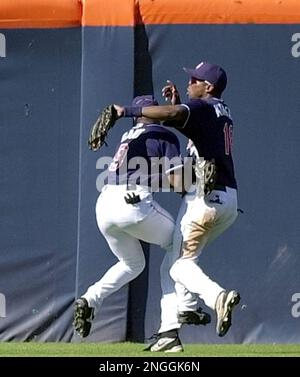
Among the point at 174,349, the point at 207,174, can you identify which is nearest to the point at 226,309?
the point at 174,349

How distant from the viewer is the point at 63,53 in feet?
38.0

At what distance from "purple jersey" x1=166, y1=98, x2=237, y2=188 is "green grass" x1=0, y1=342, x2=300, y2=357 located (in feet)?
4.14

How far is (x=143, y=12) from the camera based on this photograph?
11.5m

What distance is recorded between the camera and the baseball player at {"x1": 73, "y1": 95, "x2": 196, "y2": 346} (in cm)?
1023

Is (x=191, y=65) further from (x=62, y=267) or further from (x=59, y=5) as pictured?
(x=62, y=267)

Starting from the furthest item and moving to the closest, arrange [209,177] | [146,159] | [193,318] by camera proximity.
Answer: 1. [146,159]
2. [193,318]
3. [209,177]

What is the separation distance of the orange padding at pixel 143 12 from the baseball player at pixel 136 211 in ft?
3.93

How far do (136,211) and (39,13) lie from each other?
85.5 inches

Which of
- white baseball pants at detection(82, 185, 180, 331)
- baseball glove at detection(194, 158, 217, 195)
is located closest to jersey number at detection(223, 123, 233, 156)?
baseball glove at detection(194, 158, 217, 195)

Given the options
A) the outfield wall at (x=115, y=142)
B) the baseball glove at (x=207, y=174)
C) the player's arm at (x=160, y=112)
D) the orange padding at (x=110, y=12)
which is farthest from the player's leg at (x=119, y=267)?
the orange padding at (x=110, y=12)

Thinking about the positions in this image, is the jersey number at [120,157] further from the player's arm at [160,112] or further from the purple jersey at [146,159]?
the player's arm at [160,112]

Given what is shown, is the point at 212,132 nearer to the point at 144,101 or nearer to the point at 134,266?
the point at 144,101

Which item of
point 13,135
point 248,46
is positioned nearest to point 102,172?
point 13,135

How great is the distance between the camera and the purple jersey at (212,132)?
9.92 m
